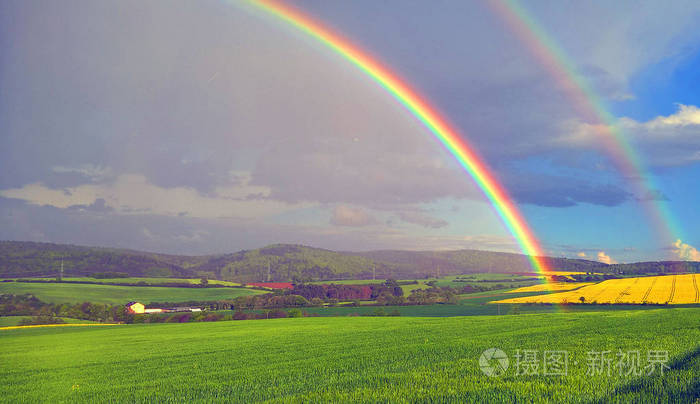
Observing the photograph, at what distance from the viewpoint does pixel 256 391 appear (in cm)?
1279

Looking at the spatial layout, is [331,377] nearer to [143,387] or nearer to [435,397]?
[435,397]

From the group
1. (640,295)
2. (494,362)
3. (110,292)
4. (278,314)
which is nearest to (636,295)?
(640,295)

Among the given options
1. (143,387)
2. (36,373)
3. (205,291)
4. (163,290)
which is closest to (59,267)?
(163,290)

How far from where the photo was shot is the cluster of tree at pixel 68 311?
96.0 metres

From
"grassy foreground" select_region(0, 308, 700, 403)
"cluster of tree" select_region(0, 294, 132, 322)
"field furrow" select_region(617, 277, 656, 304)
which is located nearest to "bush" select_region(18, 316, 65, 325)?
"cluster of tree" select_region(0, 294, 132, 322)

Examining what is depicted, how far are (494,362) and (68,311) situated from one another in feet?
364

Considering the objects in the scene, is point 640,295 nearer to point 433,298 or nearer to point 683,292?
point 683,292

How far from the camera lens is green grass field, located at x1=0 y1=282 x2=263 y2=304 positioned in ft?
402

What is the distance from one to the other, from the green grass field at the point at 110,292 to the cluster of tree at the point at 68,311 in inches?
395

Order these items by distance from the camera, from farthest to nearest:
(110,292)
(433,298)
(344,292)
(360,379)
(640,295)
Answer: (110,292), (344,292), (433,298), (640,295), (360,379)

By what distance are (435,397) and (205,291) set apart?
150m

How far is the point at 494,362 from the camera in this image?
14211mm

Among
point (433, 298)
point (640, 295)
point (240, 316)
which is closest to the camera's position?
point (640, 295)

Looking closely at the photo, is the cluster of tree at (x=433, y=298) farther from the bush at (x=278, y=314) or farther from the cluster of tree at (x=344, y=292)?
the bush at (x=278, y=314)
